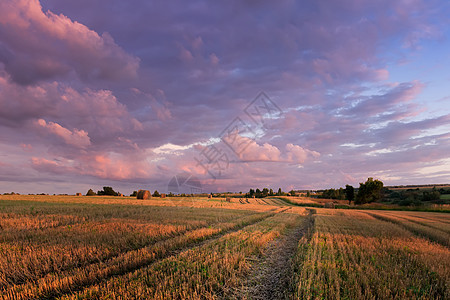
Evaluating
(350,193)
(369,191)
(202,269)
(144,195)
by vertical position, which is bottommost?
(350,193)

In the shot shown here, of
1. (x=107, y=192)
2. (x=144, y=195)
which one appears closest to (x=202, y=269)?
(x=144, y=195)

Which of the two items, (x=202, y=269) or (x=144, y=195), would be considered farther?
(x=144, y=195)

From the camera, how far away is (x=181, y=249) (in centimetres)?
946

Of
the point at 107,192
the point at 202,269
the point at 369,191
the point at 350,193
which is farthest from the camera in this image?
the point at 107,192

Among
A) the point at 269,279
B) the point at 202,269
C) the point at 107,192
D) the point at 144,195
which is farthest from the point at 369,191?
the point at 107,192

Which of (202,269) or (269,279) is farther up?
(202,269)

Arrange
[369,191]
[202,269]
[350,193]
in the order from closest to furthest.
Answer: [202,269], [369,191], [350,193]

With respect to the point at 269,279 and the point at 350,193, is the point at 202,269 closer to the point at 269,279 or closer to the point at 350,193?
the point at 269,279

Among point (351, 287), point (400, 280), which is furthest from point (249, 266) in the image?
point (400, 280)

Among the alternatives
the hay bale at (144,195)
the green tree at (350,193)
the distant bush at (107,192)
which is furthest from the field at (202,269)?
the distant bush at (107,192)

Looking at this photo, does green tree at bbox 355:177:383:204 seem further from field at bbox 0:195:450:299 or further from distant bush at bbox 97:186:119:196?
distant bush at bbox 97:186:119:196

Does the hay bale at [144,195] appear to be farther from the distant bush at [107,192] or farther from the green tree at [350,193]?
the green tree at [350,193]

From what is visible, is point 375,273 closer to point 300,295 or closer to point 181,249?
point 300,295

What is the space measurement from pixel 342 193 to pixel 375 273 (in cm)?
9787
